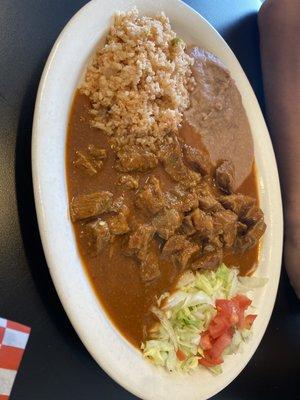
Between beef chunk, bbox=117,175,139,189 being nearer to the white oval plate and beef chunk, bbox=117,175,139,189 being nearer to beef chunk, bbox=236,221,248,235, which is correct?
the white oval plate

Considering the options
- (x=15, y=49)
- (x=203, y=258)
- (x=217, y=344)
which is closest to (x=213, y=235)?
(x=203, y=258)

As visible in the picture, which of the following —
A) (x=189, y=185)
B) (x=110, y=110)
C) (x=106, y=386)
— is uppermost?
(x=110, y=110)

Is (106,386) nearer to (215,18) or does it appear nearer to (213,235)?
(213,235)

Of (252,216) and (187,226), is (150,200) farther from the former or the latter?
(252,216)

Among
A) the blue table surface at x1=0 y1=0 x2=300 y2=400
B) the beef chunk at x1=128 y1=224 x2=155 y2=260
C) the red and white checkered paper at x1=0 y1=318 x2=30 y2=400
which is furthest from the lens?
the beef chunk at x1=128 y1=224 x2=155 y2=260

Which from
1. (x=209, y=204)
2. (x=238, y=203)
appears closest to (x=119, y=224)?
(x=209, y=204)

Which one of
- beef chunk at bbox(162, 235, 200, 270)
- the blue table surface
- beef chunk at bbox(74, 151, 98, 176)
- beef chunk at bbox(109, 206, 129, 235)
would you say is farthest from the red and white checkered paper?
beef chunk at bbox(162, 235, 200, 270)

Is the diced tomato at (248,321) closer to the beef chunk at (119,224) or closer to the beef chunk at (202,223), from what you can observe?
the beef chunk at (202,223)
